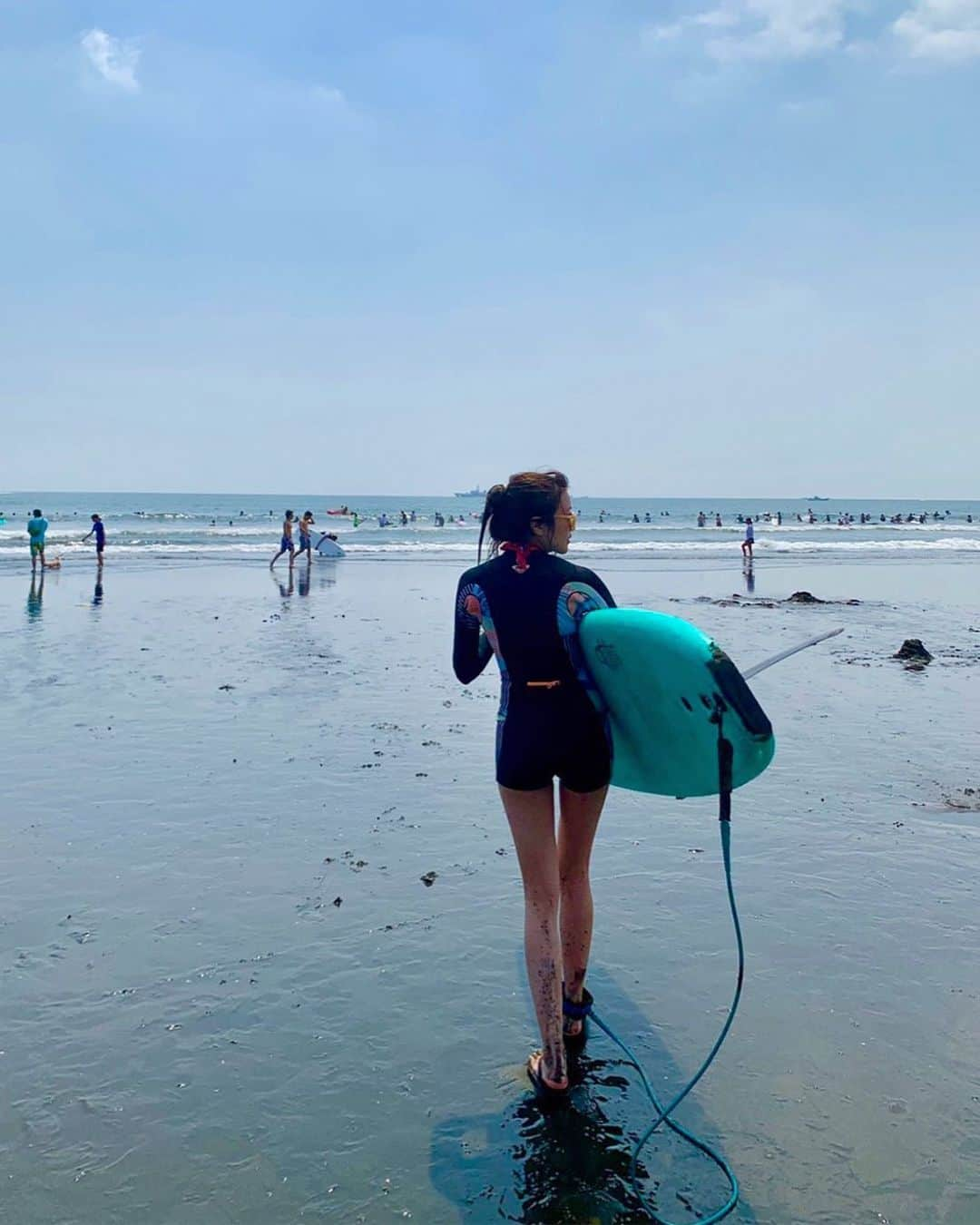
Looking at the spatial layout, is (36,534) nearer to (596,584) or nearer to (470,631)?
(470,631)

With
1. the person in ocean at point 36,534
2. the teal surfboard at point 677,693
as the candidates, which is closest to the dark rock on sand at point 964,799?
the teal surfboard at point 677,693

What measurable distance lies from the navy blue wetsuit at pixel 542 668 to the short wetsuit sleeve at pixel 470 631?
0.04 feet

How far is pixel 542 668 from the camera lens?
146 inches

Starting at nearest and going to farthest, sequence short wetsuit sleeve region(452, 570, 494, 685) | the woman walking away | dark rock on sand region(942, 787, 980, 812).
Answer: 1. the woman walking away
2. short wetsuit sleeve region(452, 570, 494, 685)
3. dark rock on sand region(942, 787, 980, 812)

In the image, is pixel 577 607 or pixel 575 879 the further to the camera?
pixel 575 879

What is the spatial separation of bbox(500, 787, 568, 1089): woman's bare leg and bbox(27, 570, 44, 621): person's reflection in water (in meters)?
16.5

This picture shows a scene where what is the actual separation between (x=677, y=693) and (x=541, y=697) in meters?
0.50

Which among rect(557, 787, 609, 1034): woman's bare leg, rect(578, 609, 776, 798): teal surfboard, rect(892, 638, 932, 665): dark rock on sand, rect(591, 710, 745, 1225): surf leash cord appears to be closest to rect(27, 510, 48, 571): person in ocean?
rect(892, 638, 932, 665): dark rock on sand

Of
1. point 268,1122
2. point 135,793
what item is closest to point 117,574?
point 135,793

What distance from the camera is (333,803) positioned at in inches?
280

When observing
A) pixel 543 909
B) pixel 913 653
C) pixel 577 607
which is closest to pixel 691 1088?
pixel 543 909

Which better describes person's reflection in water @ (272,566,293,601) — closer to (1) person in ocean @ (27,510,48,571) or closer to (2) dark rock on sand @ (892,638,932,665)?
(1) person in ocean @ (27,510,48,571)

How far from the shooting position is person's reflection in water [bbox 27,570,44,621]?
62.0ft

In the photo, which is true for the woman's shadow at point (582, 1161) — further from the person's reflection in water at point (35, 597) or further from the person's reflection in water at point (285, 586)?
the person's reflection in water at point (285, 586)
